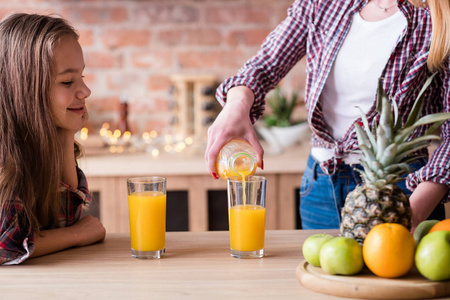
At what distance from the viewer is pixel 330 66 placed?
146 cm

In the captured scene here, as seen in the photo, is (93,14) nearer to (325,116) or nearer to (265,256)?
(325,116)

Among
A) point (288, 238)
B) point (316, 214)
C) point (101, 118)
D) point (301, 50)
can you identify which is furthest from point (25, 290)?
point (101, 118)

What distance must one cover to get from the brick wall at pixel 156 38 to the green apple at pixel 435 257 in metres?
2.15

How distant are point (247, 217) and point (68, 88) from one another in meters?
0.55

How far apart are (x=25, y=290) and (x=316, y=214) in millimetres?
855

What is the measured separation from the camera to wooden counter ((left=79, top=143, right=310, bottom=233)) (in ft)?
7.92

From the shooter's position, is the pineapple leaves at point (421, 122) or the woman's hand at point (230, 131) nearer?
the pineapple leaves at point (421, 122)

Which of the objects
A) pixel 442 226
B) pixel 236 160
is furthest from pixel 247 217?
pixel 442 226

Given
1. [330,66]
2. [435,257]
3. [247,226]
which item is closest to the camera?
[435,257]

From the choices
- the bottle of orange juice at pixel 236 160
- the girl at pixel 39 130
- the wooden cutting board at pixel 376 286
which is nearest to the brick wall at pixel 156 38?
the girl at pixel 39 130

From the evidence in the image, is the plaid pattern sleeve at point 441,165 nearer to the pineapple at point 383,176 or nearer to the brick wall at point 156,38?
the pineapple at point 383,176

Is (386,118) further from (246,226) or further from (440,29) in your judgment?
(440,29)

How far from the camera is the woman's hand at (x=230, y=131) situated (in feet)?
3.95

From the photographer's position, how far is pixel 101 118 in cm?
302
